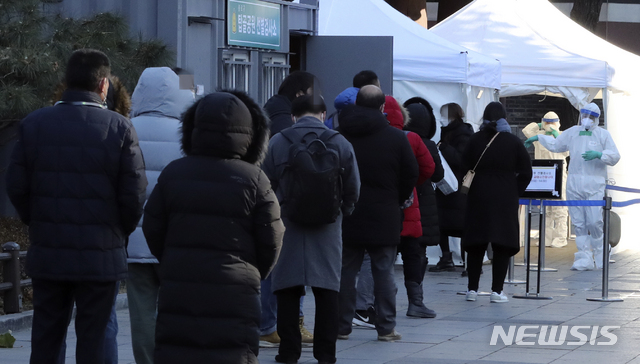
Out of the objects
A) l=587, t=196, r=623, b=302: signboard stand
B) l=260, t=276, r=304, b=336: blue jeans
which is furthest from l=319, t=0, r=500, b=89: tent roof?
l=260, t=276, r=304, b=336: blue jeans

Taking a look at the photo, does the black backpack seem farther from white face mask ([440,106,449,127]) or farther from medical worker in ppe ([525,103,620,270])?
medical worker in ppe ([525,103,620,270])

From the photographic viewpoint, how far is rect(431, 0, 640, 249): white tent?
14.4 metres

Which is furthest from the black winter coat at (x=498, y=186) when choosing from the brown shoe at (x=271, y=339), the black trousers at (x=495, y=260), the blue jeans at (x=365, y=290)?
the brown shoe at (x=271, y=339)

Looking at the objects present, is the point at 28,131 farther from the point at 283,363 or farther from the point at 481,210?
the point at 481,210

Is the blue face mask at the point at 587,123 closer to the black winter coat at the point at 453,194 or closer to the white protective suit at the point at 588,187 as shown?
the white protective suit at the point at 588,187

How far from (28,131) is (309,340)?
2.94 meters

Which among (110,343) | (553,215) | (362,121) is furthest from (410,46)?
(110,343)

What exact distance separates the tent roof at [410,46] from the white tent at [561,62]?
1413mm

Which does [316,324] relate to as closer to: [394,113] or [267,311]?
[267,311]

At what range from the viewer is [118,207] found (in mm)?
4715

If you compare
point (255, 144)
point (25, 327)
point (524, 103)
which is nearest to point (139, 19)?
point (25, 327)

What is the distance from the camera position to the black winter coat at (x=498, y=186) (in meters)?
8.99

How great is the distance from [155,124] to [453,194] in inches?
247

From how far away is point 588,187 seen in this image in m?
12.6
